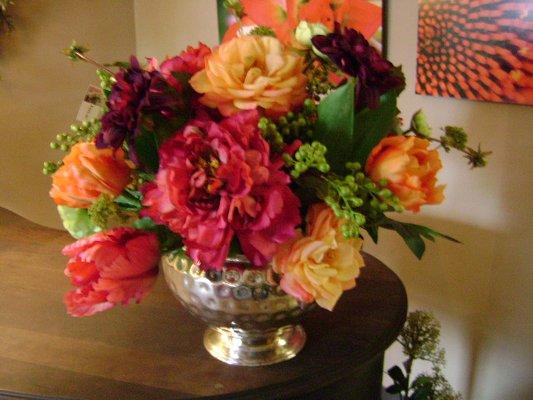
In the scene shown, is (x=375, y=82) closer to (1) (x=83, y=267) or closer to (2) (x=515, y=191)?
(1) (x=83, y=267)

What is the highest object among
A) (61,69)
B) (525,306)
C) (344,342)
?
(61,69)

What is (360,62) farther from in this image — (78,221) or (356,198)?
(78,221)

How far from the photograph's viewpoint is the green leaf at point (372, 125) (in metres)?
0.71

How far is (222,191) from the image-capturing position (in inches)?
24.3

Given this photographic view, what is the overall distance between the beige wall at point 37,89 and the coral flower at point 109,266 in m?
0.99

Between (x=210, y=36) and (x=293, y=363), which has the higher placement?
(x=210, y=36)

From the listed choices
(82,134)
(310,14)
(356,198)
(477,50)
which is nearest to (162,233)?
(82,134)

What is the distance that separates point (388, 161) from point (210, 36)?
1.20 metres

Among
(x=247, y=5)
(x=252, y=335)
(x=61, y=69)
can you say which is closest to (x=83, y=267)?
(x=252, y=335)

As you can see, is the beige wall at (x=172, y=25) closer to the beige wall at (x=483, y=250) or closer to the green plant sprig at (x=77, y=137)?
the beige wall at (x=483, y=250)

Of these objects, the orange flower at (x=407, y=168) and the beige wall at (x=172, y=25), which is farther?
the beige wall at (x=172, y=25)

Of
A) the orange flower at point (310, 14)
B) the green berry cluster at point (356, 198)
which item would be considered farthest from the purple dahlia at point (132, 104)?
the orange flower at point (310, 14)

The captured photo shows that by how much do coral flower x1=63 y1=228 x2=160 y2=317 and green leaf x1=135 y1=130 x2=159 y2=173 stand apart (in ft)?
0.31

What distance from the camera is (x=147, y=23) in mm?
1865
